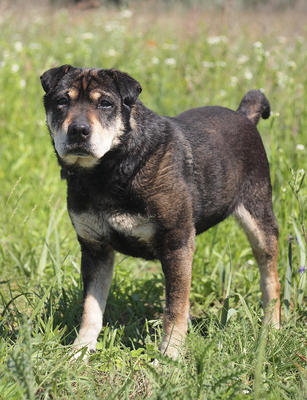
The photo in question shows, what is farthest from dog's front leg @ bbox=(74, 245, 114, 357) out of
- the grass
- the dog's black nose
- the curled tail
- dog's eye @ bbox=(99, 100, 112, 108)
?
the curled tail

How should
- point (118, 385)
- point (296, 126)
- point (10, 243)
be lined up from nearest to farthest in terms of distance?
point (118, 385), point (10, 243), point (296, 126)

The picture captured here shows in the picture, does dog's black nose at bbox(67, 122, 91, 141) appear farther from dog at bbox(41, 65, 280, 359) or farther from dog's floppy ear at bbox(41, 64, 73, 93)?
dog's floppy ear at bbox(41, 64, 73, 93)

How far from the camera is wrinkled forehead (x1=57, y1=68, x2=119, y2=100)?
279 cm

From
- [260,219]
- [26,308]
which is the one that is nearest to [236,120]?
[260,219]

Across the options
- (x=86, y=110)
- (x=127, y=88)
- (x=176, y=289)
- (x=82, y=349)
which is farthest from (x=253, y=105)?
(x=82, y=349)

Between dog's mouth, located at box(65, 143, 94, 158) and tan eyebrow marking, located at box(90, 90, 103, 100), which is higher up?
tan eyebrow marking, located at box(90, 90, 103, 100)

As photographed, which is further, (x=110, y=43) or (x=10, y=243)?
(x=110, y=43)

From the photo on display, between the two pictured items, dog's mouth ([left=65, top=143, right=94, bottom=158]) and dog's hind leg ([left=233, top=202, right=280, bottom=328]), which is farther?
dog's hind leg ([left=233, top=202, right=280, bottom=328])

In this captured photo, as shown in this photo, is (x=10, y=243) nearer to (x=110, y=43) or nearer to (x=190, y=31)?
(x=190, y=31)

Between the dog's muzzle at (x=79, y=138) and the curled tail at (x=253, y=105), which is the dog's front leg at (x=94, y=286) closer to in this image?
the dog's muzzle at (x=79, y=138)

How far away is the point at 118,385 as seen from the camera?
2303mm

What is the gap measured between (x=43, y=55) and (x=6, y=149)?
354 centimetres

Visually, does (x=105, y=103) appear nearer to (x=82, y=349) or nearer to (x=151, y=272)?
(x=82, y=349)

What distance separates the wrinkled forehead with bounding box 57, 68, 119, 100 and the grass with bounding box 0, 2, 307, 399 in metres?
0.74
